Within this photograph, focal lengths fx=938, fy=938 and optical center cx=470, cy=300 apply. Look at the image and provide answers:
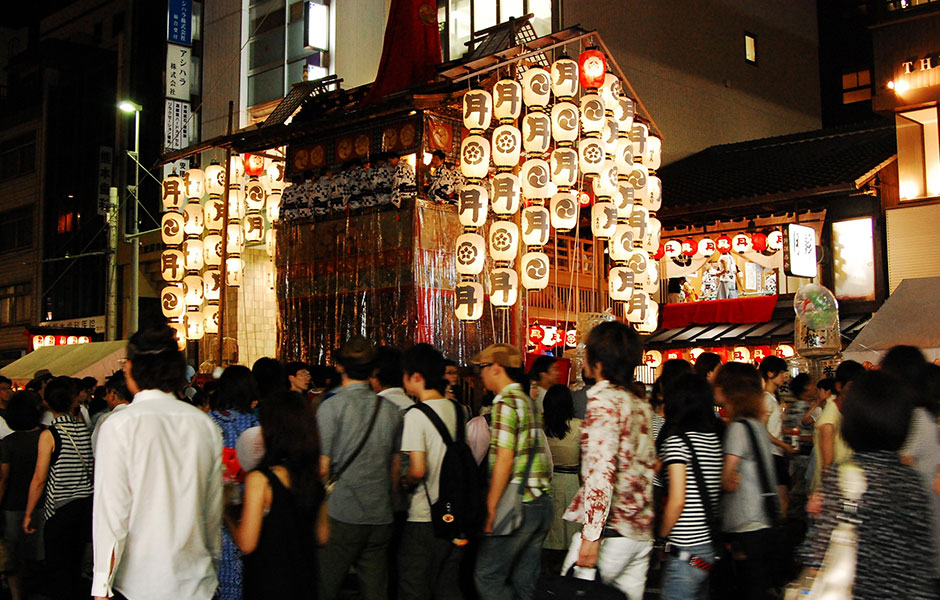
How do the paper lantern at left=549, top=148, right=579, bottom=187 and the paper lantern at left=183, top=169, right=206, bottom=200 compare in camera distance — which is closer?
the paper lantern at left=549, top=148, right=579, bottom=187

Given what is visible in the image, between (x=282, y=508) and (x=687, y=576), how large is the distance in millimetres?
2321

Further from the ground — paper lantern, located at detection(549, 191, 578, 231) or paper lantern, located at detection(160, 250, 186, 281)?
paper lantern, located at detection(549, 191, 578, 231)

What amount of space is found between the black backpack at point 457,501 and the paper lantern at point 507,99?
11.0 meters

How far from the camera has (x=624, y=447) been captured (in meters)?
5.16

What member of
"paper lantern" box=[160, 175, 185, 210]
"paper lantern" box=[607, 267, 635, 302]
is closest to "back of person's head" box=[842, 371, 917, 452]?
"paper lantern" box=[607, 267, 635, 302]

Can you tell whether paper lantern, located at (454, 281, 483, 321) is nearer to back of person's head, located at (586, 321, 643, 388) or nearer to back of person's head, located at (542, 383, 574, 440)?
back of person's head, located at (542, 383, 574, 440)

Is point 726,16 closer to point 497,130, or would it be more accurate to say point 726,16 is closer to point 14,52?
point 497,130

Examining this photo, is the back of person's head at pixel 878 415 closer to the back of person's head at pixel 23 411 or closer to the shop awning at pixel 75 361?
the back of person's head at pixel 23 411

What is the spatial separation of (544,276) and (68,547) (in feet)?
34.4

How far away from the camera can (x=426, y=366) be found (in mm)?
6648

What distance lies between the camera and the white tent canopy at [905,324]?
54.8 ft

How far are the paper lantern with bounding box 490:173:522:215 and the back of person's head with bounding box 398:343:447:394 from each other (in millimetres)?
10185

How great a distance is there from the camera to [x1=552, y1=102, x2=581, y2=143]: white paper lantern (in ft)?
54.7

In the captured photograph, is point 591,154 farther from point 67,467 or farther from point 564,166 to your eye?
point 67,467
